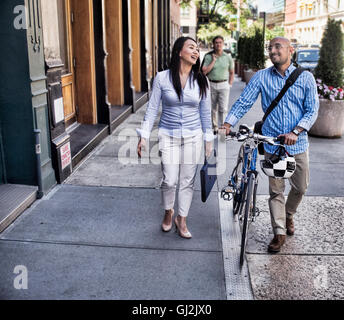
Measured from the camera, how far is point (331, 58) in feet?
31.7

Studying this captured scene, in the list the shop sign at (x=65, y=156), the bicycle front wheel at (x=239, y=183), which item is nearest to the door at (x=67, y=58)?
the shop sign at (x=65, y=156)

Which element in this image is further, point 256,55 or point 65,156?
point 256,55

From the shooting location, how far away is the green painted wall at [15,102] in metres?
5.11

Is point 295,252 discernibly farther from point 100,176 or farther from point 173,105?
point 100,176

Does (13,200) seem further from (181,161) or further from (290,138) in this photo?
(290,138)

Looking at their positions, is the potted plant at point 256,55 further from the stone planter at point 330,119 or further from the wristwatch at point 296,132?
the wristwatch at point 296,132

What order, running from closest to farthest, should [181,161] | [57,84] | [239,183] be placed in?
[181,161] < [239,183] < [57,84]

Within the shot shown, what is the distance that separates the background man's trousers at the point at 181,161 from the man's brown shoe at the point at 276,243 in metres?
0.89

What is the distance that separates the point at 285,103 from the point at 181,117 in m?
0.96

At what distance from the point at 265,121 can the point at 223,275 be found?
149 centimetres

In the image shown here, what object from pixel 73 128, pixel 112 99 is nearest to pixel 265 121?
pixel 73 128

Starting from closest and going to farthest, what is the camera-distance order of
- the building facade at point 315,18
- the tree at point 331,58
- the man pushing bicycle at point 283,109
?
the man pushing bicycle at point 283,109
the tree at point 331,58
the building facade at point 315,18

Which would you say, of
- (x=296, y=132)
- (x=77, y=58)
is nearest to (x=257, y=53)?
(x=77, y=58)
